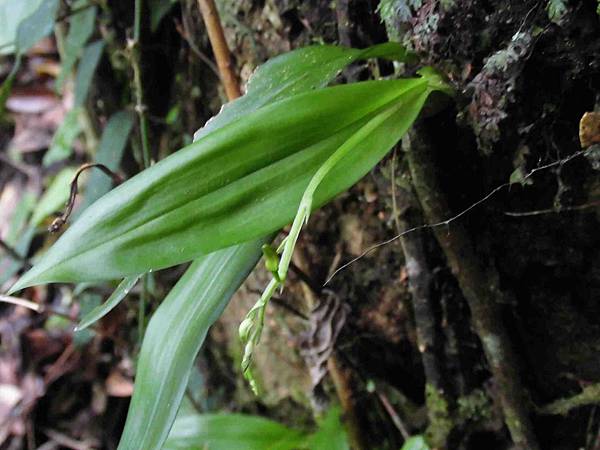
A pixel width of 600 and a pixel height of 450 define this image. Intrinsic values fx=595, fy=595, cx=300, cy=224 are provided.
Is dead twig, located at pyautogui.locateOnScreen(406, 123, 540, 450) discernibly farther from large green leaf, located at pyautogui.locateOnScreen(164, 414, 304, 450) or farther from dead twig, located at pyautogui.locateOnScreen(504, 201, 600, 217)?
large green leaf, located at pyautogui.locateOnScreen(164, 414, 304, 450)

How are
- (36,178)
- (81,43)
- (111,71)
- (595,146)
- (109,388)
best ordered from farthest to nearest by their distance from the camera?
(36,178), (109,388), (111,71), (81,43), (595,146)

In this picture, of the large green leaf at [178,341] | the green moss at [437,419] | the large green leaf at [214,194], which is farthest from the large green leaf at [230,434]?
the large green leaf at [214,194]

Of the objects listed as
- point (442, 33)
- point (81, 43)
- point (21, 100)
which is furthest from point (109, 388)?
point (442, 33)

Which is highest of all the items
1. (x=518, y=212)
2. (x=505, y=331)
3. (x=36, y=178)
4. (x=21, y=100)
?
(x=21, y=100)

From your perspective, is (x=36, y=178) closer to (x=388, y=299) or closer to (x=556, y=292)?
(x=388, y=299)

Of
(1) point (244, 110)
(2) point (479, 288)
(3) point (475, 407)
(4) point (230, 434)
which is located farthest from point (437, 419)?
(1) point (244, 110)

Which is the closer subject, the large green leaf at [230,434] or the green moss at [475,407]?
the green moss at [475,407]

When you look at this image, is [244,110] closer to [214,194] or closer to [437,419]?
[214,194]

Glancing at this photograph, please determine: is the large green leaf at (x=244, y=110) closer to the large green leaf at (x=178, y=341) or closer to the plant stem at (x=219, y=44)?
the large green leaf at (x=178, y=341)
